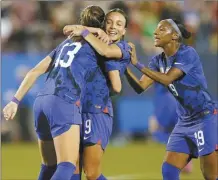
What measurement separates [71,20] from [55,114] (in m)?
9.68

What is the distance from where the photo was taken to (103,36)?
6.64m

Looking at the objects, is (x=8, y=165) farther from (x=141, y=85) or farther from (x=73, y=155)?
(x=73, y=155)

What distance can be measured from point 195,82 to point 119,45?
113cm

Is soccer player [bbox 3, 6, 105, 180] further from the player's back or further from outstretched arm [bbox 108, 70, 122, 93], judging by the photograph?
outstretched arm [bbox 108, 70, 122, 93]

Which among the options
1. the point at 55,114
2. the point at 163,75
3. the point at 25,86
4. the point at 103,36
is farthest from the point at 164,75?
the point at 25,86

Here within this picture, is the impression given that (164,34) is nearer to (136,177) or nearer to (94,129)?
(94,129)

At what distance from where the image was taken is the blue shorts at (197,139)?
7.43 metres

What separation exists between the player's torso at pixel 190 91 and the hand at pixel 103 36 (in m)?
1.00

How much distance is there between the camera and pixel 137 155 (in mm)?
13508

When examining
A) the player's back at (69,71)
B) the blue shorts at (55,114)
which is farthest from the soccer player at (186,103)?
the blue shorts at (55,114)

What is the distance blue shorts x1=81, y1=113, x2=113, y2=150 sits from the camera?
6.90 metres

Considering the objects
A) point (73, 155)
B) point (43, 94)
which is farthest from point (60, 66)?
point (73, 155)

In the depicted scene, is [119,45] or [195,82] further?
[195,82]

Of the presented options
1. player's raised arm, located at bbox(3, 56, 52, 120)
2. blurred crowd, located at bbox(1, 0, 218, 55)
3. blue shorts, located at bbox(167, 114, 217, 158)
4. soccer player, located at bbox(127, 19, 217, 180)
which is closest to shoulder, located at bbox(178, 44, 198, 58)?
soccer player, located at bbox(127, 19, 217, 180)
